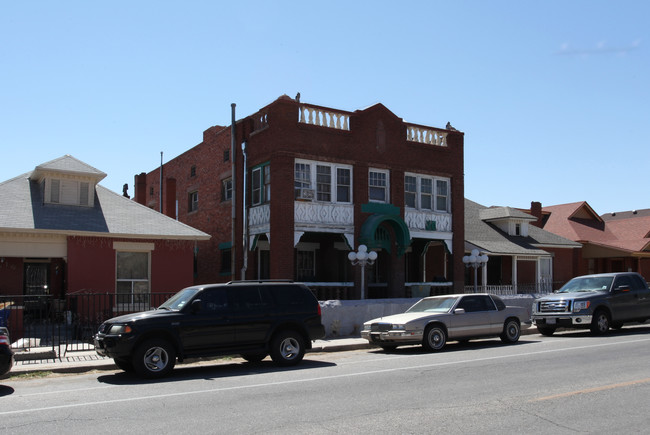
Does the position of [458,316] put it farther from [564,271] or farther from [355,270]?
[564,271]

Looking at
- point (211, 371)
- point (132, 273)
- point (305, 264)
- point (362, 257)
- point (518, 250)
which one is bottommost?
point (211, 371)

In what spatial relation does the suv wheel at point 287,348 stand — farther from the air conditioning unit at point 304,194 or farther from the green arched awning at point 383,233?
the green arched awning at point 383,233

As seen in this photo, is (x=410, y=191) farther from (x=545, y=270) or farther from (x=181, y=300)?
(x=181, y=300)

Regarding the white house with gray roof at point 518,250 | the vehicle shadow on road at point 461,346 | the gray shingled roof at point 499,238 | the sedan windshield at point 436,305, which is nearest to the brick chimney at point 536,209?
the white house with gray roof at point 518,250

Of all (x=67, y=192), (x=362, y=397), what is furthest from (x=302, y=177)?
(x=362, y=397)

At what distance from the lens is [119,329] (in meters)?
11.7

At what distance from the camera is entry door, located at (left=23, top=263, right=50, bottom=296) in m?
21.9

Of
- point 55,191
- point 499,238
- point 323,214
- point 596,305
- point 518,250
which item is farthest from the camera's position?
point 499,238

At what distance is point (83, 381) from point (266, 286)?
13.1 ft

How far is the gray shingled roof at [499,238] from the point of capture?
104 feet

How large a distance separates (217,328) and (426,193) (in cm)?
1561

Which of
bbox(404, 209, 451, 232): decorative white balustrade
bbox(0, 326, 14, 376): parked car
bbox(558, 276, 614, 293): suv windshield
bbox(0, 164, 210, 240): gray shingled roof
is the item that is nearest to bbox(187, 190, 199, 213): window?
bbox(0, 164, 210, 240): gray shingled roof

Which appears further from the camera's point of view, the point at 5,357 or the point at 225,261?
the point at 225,261

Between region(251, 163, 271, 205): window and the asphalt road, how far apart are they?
1050 cm
